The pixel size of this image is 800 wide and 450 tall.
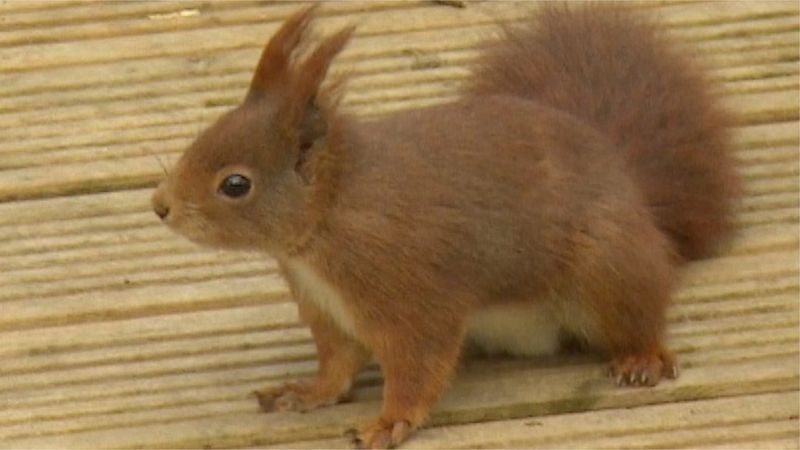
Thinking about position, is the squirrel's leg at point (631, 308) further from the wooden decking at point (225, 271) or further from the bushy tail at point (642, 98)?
the bushy tail at point (642, 98)

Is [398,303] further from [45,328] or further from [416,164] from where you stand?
[45,328]

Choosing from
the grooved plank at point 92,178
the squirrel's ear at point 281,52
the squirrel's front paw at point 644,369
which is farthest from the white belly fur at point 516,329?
the grooved plank at point 92,178

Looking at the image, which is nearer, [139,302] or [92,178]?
[139,302]

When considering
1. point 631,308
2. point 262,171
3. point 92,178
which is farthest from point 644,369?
point 92,178

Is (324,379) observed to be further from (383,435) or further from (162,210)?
(162,210)

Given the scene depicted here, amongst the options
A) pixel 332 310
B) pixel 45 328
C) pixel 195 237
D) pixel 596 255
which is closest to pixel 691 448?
pixel 596 255

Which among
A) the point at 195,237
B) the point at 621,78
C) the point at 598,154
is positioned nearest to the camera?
the point at 195,237

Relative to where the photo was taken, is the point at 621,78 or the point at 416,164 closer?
the point at 416,164
